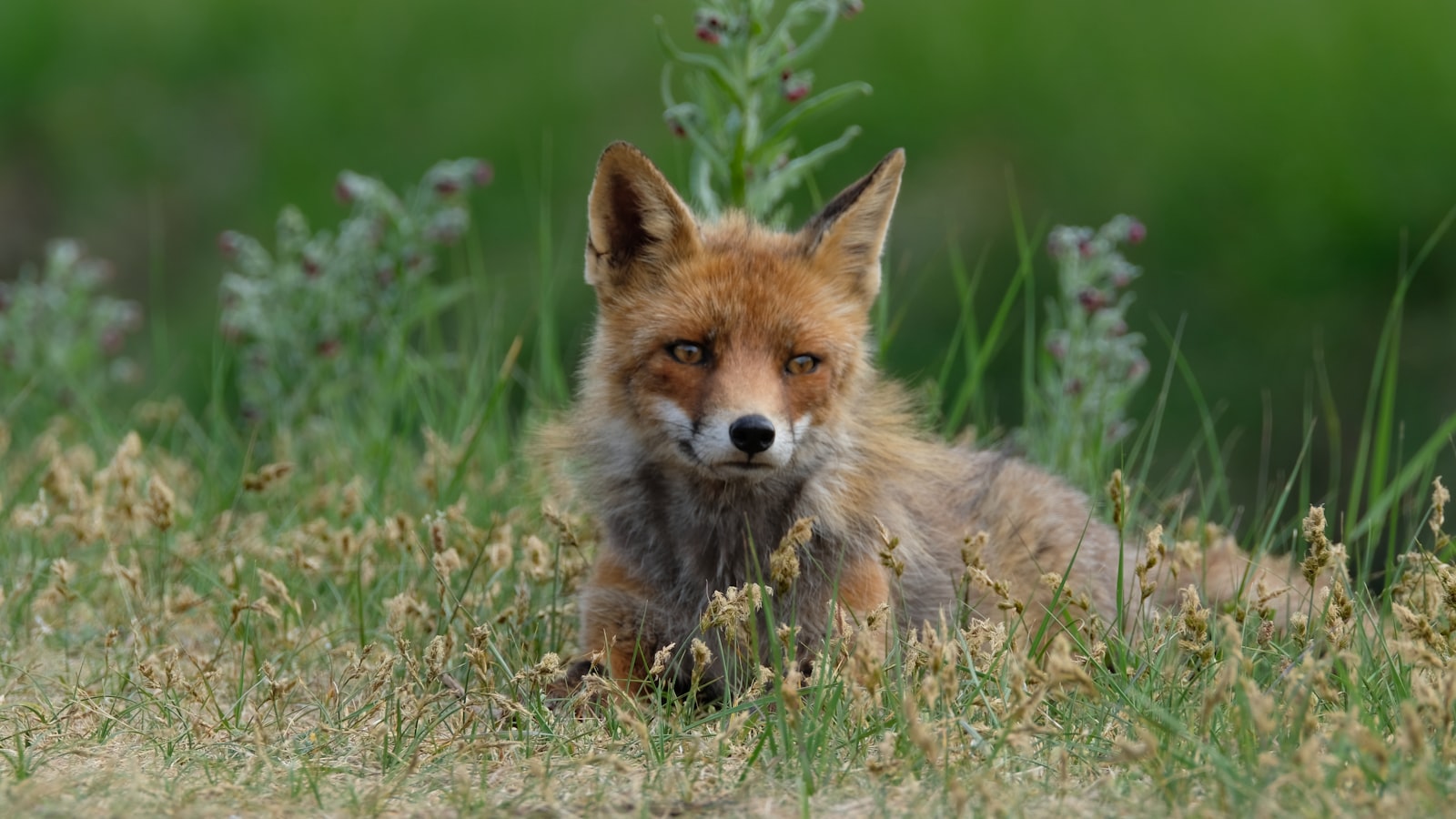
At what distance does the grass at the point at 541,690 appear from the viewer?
3092 mm

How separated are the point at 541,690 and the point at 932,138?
7412mm

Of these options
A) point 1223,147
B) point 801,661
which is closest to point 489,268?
point 1223,147

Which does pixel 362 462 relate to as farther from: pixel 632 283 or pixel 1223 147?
pixel 1223 147

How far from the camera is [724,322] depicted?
14.0ft

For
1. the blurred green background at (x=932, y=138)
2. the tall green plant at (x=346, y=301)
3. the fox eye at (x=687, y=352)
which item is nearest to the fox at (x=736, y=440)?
the fox eye at (x=687, y=352)

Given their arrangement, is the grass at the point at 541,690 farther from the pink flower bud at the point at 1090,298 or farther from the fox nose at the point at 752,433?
the fox nose at the point at 752,433

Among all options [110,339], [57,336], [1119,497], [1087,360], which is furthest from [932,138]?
[1119,497]

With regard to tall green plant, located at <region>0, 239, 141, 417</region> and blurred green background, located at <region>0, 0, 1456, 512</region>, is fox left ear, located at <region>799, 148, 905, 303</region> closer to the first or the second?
blurred green background, located at <region>0, 0, 1456, 512</region>

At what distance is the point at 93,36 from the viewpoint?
12.4m

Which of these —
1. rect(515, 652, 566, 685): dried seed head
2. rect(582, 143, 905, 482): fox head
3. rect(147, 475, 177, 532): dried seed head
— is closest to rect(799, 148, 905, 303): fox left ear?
rect(582, 143, 905, 482): fox head

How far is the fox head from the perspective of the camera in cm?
418

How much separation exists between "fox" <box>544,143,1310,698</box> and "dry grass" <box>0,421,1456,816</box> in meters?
0.23

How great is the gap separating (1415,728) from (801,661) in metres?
1.80

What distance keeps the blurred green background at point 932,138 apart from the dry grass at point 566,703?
4.29 metres
